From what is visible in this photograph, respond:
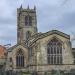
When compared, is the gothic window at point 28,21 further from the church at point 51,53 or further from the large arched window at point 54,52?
the large arched window at point 54,52

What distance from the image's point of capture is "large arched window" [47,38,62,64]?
6819 centimetres

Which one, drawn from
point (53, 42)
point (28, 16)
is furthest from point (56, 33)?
point (28, 16)

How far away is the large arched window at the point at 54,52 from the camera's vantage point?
224 ft

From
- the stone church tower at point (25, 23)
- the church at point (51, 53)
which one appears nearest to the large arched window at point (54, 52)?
the church at point (51, 53)

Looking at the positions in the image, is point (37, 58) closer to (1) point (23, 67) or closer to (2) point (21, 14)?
(1) point (23, 67)

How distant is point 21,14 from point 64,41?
1651 inches

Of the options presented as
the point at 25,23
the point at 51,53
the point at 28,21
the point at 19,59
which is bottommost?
the point at 19,59

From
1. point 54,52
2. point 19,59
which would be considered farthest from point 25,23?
point 54,52

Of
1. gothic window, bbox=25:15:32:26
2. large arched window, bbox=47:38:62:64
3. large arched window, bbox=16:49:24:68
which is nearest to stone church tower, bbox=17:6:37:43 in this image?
gothic window, bbox=25:15:32:26

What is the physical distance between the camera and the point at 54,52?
68250 millimetres

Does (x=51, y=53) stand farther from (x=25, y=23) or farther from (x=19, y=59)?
(x=25, y=23)

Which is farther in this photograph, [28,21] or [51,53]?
[28,21]

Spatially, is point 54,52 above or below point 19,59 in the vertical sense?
above

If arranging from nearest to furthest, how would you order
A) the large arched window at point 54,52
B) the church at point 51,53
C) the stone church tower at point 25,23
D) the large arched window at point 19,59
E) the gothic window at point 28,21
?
the church at point 51,53
the large arched window at point 54,52
the large arched window at point 19,59
the stone church tower at point 25,23
the gothic window at point 28,21
